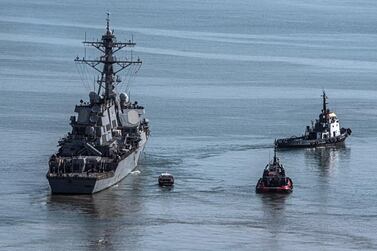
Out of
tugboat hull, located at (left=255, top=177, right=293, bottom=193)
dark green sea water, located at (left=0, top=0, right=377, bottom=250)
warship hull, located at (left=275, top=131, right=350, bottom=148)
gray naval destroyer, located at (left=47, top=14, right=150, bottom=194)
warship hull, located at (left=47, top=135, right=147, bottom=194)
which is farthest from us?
warship hull, located at (left=275, top=131, right=350, bottom=148)

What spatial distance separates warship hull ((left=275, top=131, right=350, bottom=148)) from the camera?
83.3m

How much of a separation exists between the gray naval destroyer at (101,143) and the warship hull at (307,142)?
7029 millimetres

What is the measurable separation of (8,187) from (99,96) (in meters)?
9.37

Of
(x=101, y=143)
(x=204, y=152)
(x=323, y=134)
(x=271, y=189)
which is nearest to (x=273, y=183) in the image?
(x=271, y=189)

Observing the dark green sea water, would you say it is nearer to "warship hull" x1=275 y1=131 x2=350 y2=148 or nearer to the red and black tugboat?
the red and black tugboat

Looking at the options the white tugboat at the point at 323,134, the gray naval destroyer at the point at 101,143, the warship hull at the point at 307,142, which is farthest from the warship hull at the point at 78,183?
the white tugboat at the point at 323,134

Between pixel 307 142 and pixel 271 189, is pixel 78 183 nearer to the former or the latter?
pixel 271 189

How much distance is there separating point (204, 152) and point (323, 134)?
9084mm

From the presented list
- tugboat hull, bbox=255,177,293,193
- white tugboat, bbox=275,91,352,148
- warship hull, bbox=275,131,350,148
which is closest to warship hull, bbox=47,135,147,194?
tugboat hull, bbox=255,177,293,193

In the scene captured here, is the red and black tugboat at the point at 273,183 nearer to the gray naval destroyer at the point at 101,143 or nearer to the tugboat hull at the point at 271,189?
the tugboat hull at the point at 271,189

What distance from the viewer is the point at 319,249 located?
57.8 meters

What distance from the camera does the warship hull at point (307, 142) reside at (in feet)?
273

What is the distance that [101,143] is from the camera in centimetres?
7256

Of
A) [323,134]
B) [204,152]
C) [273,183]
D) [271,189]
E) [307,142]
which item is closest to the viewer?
[271,189]
